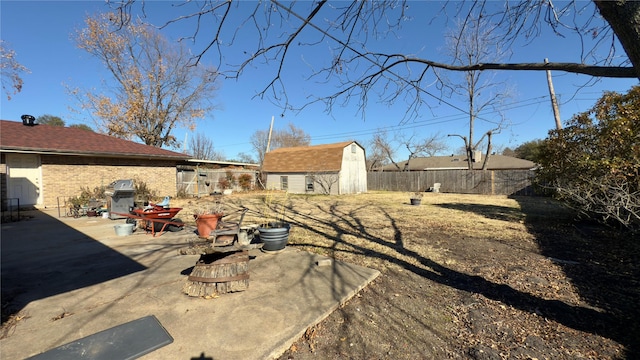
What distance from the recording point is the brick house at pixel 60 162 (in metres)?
10.9

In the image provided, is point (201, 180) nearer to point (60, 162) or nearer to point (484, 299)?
point (60, 162)

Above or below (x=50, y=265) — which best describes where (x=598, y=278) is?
below

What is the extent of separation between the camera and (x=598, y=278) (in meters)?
4.18

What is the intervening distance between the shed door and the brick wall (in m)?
0.24

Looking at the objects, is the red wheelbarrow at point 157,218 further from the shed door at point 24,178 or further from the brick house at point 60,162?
the shed door at point 24,178

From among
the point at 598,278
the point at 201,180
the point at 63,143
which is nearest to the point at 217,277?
the point at 598,278

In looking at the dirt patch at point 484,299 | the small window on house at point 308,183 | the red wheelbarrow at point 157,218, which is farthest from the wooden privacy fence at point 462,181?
the red wheelbarrow at point 157,218

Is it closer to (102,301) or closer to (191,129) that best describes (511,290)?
(102,301)

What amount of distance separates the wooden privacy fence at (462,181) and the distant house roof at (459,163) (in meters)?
14.8

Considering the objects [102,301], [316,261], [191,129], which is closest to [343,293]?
[316,261]

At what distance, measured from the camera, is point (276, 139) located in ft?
157

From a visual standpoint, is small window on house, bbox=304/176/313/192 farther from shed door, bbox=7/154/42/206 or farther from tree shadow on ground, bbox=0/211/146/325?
tree shadow on ground, bbox=0/211/146/325

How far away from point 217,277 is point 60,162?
45.6 feet

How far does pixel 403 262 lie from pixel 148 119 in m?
25.5
